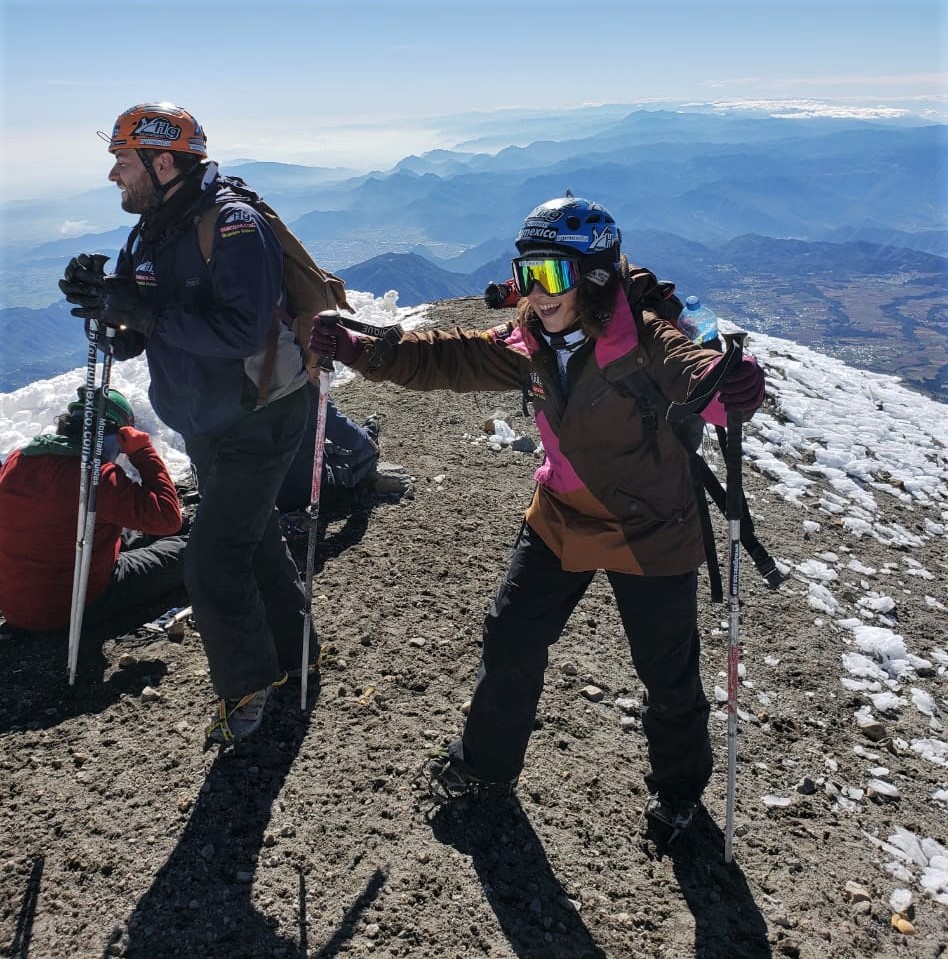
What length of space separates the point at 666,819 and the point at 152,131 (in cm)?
519

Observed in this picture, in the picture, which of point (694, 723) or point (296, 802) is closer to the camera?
point (694, 723)

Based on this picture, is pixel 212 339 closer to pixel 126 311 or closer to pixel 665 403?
pixel 126 311

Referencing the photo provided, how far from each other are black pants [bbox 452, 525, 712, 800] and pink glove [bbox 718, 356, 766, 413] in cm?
102

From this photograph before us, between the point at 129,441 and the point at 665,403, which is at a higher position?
the point at 665,403

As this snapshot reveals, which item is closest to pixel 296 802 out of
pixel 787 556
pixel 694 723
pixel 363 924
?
pixel 363 924

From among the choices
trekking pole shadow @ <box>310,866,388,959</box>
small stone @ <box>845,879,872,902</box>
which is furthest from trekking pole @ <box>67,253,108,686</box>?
small stone @ <box>845,879,872,902</box>

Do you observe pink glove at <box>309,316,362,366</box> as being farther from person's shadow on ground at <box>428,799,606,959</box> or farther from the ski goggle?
person's shadow on ground at <box>428,799,606,959</box>

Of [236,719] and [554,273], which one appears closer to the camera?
[554,273]

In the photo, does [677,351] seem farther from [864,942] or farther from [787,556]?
[787,556]

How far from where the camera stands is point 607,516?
399cm

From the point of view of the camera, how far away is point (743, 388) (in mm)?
3402

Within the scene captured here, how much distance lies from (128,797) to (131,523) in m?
2.08

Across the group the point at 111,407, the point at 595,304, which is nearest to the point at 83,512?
the point at 111,407

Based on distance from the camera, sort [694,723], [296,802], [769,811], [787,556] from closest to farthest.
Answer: [694,723], [296,802], [769,811], [787,556]
